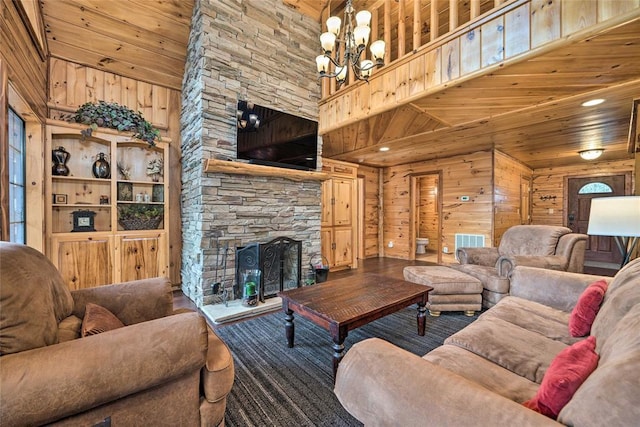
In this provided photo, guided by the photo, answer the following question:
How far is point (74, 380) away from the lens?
848 millimetres

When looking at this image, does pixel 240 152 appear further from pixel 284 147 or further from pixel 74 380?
pixel 74 380

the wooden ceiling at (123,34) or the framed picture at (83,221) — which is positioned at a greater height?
the wooden ceiling at (123,34)

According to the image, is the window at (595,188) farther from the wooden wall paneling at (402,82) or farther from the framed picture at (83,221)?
the framed picture at (83,221)

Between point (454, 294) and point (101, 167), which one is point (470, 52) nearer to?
point (454, 294)

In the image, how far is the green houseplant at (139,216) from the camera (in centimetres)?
322

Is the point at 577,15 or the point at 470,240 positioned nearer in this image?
the point at 577,15

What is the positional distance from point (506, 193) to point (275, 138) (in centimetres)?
461

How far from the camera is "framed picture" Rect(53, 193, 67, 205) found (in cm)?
293

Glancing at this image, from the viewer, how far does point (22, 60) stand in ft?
6.84

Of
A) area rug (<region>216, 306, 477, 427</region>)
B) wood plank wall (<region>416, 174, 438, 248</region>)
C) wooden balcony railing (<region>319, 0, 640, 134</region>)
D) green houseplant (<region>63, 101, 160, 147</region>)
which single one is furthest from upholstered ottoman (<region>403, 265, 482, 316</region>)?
wood plank wall (<region>416, 174, 438, 248</region>)

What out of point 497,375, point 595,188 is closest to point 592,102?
point 497,375

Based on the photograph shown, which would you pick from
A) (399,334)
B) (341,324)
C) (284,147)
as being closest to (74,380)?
(341,324)

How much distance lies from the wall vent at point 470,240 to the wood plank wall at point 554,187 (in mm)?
2879

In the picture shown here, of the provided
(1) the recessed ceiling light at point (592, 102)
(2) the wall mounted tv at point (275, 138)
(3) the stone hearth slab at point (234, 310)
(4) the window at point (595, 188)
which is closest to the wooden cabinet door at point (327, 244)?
(2) the wall mounted tv at point (275, 138)
